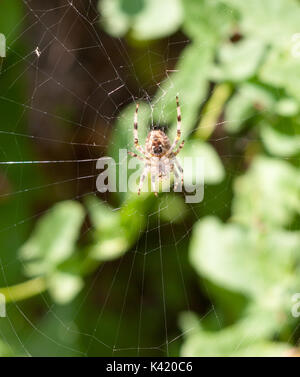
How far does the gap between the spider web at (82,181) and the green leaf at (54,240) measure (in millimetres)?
203

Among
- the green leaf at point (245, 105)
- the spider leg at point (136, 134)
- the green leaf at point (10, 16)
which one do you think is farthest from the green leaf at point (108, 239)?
the green leaf at point (10, 16)

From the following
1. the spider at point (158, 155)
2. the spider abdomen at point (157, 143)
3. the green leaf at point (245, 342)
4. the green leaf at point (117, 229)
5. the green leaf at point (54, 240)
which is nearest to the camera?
the green leaf at point (245, 342)

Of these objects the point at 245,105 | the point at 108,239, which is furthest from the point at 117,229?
the point at 245,105

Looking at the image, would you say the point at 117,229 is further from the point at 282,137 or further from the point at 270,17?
the point at 270,17

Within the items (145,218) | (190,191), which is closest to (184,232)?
(190,191)

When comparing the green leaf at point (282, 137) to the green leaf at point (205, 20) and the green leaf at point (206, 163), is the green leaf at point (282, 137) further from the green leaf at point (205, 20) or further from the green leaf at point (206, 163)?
the green leaf at point (205, 20)

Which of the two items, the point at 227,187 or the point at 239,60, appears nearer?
the point at 239,60

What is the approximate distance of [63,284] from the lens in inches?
105

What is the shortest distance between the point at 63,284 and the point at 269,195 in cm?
111

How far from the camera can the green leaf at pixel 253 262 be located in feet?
7.45

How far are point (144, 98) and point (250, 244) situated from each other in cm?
112

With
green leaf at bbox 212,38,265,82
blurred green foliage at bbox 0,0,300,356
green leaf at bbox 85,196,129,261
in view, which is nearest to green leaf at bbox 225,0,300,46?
blurred green foliage at bbox 0,0,300,356

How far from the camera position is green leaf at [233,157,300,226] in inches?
99.6

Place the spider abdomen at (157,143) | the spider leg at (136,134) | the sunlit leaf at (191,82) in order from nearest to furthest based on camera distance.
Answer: the sunlit leaf at (191,82), the spider leg at (136,134), the spider abdomen at (157,143)
